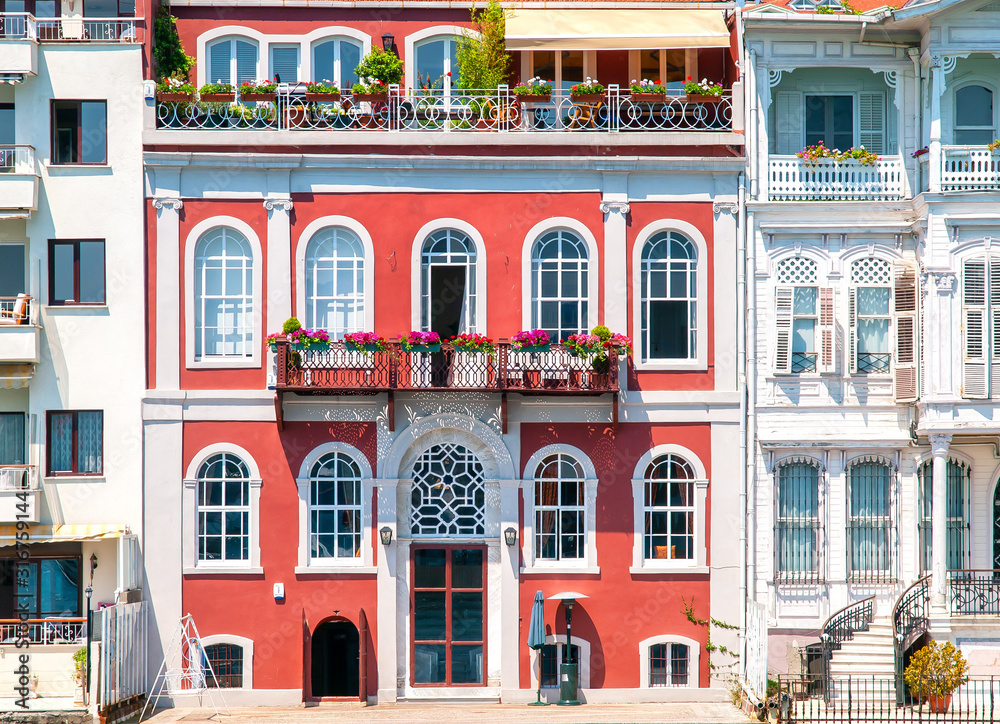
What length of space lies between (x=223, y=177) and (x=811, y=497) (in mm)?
14124

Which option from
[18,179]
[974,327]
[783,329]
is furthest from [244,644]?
[974,327]

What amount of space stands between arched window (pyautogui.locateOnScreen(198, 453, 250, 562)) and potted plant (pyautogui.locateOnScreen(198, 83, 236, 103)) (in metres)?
7.53

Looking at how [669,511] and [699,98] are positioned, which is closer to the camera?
[669,511]

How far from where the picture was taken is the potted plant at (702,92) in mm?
25766

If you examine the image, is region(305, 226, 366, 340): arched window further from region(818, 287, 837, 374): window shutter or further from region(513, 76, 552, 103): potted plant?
region(818, 287, 837, 374): window shutter

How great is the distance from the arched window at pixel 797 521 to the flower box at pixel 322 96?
480 inches

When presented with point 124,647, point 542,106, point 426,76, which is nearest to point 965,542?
point 542,106

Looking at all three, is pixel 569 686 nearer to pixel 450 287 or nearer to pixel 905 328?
pixel 450 287

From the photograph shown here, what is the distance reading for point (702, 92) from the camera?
25781 mm

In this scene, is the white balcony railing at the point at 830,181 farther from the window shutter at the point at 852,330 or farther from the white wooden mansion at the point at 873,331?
the window shutter at the point at 852,330

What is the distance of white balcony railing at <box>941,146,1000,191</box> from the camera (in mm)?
25031

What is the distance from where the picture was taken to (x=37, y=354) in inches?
991

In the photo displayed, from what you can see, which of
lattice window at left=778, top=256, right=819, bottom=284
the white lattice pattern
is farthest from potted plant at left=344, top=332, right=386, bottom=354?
the white lattice pattern

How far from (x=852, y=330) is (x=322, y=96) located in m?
12.2
